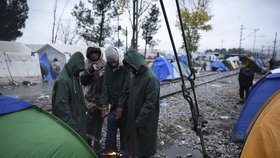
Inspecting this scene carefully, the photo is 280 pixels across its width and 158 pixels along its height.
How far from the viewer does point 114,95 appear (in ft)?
15.9

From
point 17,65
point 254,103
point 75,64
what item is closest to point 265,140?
point 75,64

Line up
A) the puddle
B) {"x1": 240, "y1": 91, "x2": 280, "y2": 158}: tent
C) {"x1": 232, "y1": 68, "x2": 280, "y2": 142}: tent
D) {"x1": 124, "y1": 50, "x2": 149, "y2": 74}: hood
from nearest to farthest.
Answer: {"x1": 240, "y1": 91, "x2": 280, "y2": 158}: tent, {"x1": 124, "y1": 50, "x2": 149, "y2": 74}: hood, the puddle, {"x1": 232, "y1": 68, "x2": 280, "y2": 142}: tent

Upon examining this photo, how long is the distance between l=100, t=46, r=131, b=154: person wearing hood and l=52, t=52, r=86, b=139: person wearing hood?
55 cm

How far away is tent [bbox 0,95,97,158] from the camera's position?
268 centimetres

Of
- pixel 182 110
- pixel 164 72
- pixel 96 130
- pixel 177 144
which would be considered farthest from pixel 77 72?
pixel 164 72

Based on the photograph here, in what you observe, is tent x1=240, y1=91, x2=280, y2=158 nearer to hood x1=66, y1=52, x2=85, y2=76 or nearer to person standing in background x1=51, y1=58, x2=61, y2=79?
hood x1=66, y1=52, x2=85, y2=76

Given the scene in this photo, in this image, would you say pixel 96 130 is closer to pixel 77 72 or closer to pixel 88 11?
pixel 77 72

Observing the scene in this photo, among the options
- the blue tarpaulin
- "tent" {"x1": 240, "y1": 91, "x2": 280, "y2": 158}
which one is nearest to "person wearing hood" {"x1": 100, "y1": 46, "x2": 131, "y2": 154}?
the blue tarpaulin

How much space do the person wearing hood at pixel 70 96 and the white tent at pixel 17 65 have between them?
14342 millimetres

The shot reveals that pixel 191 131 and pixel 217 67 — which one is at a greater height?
pixel 191 131

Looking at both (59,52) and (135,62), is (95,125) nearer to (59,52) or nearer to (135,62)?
(135,62)

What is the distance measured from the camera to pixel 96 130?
527 centimetres

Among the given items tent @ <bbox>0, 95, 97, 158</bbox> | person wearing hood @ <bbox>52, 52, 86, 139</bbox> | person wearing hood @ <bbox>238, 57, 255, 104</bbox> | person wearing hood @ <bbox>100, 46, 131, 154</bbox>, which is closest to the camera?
tent @ <bbox>0, 95, 97, 158</bbox>

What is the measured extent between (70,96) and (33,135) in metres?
1.33
